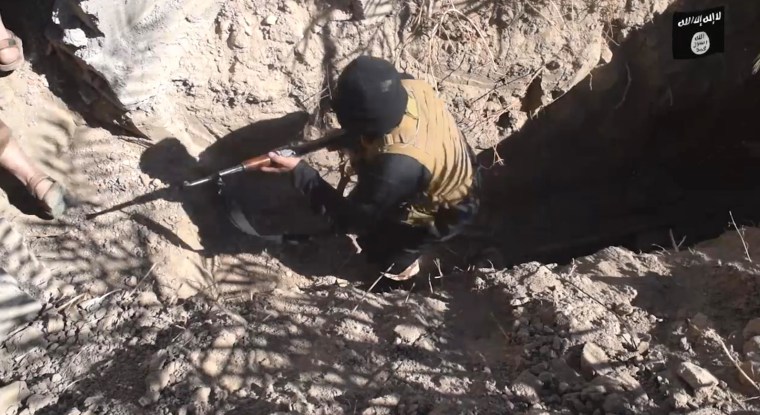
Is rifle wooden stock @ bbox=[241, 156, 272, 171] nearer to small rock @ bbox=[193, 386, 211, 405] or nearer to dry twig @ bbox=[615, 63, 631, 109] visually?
small rock @ bbox=[193, 386, 211, 405]

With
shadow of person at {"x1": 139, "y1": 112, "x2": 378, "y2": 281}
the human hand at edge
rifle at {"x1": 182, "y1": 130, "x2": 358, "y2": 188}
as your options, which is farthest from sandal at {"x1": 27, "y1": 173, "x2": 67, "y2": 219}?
the human hand at edge

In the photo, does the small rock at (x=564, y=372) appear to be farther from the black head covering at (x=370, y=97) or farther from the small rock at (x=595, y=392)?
the black head covering at (x=370, y=97)

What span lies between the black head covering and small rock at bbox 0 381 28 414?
1.67m

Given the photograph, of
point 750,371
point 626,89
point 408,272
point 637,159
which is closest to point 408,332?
point 408,272

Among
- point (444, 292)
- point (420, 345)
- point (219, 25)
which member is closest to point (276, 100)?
point (219, 25)

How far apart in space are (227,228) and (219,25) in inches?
42.1

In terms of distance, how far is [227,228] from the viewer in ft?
10.7

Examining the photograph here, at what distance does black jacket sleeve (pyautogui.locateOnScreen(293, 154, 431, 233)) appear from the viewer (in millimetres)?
2627

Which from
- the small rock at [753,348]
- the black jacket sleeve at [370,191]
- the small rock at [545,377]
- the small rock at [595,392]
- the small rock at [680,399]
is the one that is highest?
the black jacket sleeve at [370,191]

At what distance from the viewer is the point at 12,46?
8.56 ft

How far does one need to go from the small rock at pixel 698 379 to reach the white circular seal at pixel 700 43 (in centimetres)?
235

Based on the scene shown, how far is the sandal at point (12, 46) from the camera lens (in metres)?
2.57

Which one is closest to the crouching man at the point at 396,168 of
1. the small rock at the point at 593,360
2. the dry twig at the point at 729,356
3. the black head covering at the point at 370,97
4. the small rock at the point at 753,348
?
the black head covering at the point at 370,97

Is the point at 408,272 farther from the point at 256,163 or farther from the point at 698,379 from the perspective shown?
the point at 698,379
